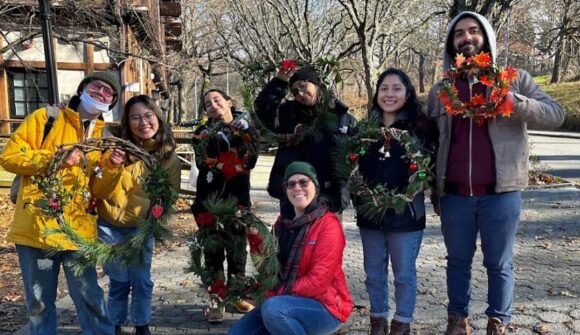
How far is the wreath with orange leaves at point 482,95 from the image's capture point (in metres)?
3.12

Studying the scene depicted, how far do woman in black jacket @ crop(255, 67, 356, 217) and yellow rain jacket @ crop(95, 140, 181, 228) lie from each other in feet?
2.64

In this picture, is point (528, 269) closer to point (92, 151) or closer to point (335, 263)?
point (335, 263)

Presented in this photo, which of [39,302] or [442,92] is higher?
[442,92]

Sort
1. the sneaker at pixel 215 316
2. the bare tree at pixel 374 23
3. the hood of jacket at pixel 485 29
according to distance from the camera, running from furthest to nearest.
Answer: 1. the bare tree at pixel 374 23
2. the sneaker at pixel 215 316
3. the hood of jacket at pixel 485 29

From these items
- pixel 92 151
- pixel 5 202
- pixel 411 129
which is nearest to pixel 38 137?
→ pixel 92 151

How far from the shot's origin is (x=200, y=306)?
4.57m

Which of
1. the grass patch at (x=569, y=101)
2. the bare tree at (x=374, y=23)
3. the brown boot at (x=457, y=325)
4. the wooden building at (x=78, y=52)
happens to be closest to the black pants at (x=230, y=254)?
the brown boot at (x=457, y=325)

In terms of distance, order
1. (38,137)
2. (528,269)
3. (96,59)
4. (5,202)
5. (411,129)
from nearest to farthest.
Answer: (38,137) → (411,129) → (528,269) → (5,202) → (96,59)

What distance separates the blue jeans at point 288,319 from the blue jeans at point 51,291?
925mm

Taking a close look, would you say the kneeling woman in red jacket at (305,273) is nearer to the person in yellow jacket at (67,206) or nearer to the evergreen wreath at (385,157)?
the evergreen wreath at (385,157)

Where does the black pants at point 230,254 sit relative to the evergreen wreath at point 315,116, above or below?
below

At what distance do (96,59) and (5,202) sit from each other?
536cm

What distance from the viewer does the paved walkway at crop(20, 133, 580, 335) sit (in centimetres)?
399

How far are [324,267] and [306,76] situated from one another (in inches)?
54.9
